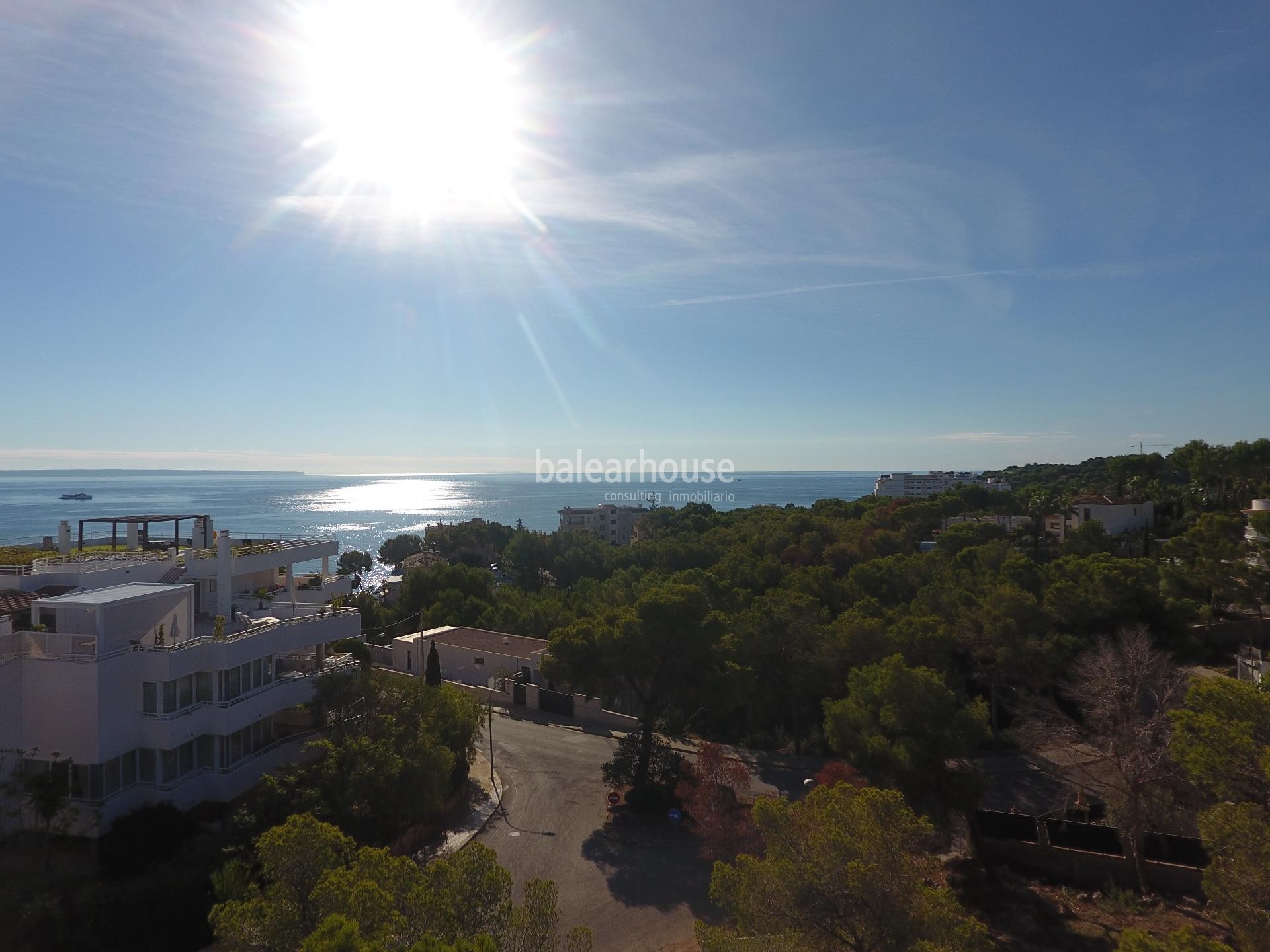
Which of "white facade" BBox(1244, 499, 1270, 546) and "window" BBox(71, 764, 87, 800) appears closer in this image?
"window" BBox(71, 764, 87, 800)

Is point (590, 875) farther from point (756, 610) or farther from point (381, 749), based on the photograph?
point (756, 610)

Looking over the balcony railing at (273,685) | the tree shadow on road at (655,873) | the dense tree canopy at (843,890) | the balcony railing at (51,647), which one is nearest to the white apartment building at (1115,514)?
the tree shadow on road at (655,873)

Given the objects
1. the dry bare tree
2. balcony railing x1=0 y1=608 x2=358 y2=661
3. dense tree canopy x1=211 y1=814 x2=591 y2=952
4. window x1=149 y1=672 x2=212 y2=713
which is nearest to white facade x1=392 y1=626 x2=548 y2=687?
window x1=149 y1=672 x2=212 y2=713

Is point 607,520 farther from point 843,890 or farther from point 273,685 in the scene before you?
point 843,890

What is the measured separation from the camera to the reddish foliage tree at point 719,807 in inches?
642

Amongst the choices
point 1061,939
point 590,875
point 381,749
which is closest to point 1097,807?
point 1061,939

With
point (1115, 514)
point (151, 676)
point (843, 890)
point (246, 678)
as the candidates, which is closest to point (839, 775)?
point (843, 890)

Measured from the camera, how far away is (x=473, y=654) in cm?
3350

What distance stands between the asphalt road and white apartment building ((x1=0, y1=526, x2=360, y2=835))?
→ 6496mm

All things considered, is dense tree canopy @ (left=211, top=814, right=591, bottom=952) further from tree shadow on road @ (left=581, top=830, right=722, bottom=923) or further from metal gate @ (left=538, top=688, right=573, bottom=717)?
metal gate @ (left=538, top=688, right=573, bottom=717)

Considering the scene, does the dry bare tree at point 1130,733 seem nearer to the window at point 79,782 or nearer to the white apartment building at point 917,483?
the window at point 79,782

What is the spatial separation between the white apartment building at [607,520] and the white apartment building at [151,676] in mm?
99790

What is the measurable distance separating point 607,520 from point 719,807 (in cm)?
10845

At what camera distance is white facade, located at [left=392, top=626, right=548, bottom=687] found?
106 ft
